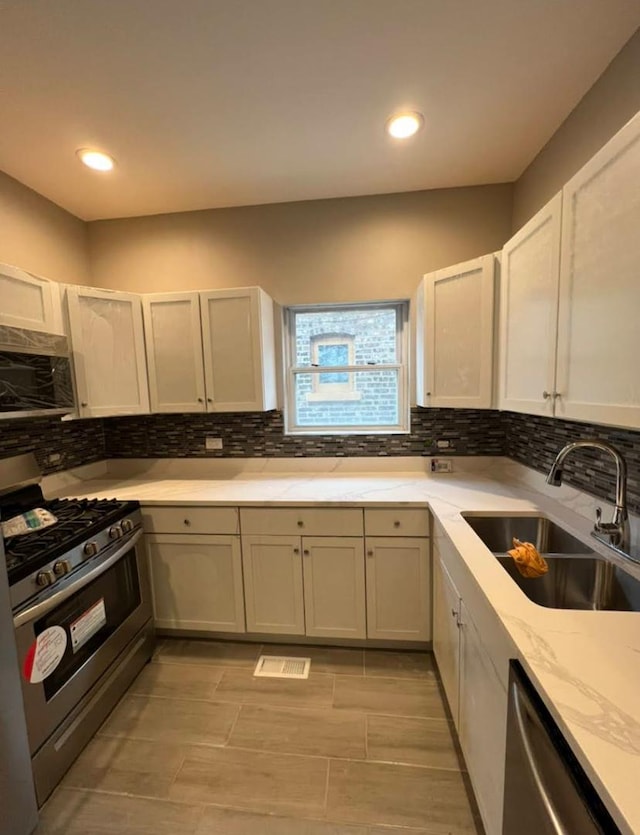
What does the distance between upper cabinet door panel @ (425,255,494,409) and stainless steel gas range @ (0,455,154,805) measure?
6.20ft

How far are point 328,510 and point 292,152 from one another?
6.31 ft

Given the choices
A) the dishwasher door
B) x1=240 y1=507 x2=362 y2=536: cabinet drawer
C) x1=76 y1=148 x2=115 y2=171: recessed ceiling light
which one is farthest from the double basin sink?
x1=76 y1=148 x2=115 y2=171: recessed ceiling light

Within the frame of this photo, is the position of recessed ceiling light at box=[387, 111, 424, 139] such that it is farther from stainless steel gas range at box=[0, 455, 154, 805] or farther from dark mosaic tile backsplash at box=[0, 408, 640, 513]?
stainless steel gas range at box=[0, 455, 154, 805]

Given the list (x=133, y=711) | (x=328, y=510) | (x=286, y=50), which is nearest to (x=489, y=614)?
(x=328, y=510)

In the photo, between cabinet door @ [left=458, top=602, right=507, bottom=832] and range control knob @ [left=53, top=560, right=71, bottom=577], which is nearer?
cabinet door @ [left=458, top=602, right=507, bottom=832]

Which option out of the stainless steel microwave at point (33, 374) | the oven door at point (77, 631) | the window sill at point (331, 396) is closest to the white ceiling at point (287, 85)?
the stainless steel microwave at point (33, 374)

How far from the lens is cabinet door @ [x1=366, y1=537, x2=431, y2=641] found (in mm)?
1888

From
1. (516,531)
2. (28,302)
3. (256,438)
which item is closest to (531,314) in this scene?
(516,531)

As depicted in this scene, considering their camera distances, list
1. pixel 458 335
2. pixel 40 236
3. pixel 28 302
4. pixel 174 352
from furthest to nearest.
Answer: pixel 174 352 < pixel 40 236 < pixel 458 335 < pixel 28 302

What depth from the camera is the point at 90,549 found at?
1.56 m

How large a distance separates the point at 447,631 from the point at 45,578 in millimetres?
1664

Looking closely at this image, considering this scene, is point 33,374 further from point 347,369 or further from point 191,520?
point 347,369

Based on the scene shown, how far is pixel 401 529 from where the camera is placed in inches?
73.9

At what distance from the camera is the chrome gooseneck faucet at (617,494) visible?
3.89 feet
